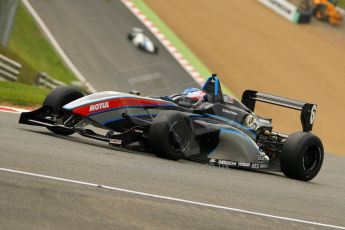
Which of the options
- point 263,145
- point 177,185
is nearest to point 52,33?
point 263,145

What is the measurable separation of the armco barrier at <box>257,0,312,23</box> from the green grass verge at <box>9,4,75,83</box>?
12255 mm

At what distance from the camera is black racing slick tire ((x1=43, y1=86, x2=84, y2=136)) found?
11.3 meters

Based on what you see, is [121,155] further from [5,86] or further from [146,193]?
[5,86]

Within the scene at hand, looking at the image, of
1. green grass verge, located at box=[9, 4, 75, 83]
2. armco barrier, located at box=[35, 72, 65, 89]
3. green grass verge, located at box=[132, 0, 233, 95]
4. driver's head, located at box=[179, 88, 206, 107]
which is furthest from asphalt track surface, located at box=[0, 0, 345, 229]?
green grass verge, located at box=[132, 0, 233, 95]

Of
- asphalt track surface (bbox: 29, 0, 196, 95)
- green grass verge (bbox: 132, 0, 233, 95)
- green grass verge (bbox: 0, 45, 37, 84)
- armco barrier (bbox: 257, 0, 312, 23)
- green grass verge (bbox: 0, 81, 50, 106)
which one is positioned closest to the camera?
green grass verge (bbox: 0, 81, 50, 106)

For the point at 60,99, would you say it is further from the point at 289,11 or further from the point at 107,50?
the point at 289,11

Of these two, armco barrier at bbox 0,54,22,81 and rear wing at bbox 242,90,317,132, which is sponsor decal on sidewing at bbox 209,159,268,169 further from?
armco barrier at bbox 0,54,22,81

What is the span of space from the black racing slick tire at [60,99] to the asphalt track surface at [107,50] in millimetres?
12763

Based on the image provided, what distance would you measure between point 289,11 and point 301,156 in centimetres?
2460

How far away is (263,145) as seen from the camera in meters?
12.4

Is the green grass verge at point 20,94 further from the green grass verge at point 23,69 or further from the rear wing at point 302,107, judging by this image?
the rear wing at point 302,107

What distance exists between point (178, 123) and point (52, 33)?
55.8 ft

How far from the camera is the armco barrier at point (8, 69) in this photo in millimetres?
20453

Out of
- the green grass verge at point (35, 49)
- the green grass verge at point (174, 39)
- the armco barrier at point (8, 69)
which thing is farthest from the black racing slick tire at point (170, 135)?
the green grass verge at point (174, 39)
